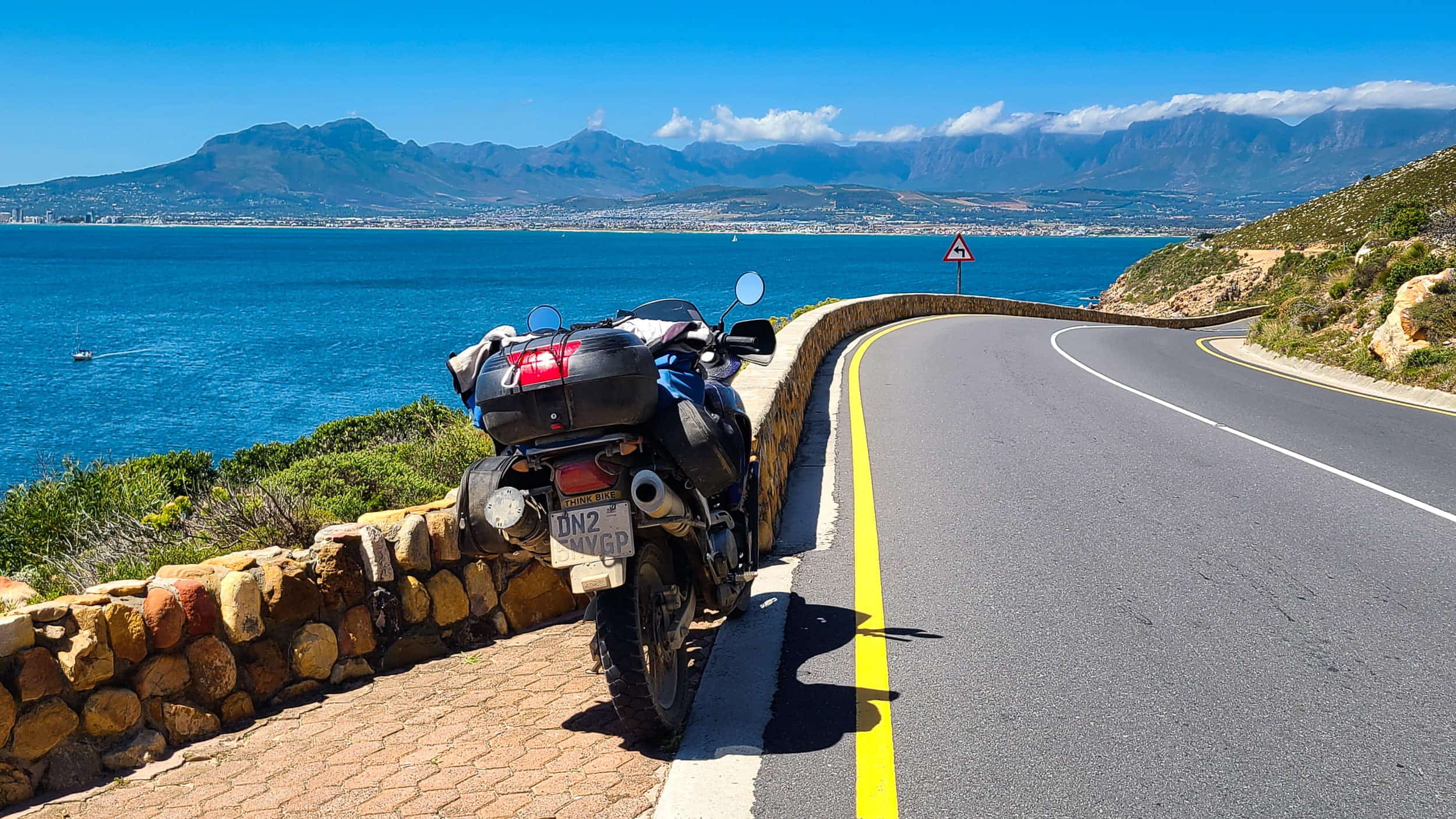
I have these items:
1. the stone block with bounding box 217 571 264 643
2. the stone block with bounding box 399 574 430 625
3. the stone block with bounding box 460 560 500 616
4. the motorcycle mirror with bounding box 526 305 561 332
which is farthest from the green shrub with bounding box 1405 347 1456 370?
the stone block with bounding box 217 571 264 643

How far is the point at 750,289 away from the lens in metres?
5.61

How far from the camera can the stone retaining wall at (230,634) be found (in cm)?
402

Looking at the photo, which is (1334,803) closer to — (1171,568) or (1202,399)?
(1171,568)

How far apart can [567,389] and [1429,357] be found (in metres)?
15.9

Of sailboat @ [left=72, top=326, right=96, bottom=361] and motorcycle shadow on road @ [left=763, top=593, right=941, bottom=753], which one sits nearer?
motorcycle shadow on road @ [left=763, top=593, right=941, bottom=753]

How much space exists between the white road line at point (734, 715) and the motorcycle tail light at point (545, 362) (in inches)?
56.3

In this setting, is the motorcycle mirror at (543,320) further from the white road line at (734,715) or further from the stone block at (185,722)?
the stone block at (185,722)

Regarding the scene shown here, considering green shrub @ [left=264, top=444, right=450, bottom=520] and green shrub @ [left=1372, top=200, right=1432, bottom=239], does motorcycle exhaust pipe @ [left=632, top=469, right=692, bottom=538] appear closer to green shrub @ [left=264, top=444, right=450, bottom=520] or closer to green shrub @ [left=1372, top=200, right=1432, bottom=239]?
green shrub @ [left=264, top=444, right=450, bottom=520]

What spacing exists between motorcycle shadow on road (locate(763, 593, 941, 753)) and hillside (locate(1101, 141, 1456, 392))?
12748 mm

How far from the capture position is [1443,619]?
539 cm

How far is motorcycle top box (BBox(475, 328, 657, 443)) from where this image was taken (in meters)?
3.99

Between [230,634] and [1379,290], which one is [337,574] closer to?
[230,634]

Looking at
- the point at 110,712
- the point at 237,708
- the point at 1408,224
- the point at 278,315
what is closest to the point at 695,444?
the point at 237,708

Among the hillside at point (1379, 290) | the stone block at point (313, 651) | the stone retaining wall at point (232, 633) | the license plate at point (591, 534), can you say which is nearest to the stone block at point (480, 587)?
the stone retaining wall at point (232, 633)
